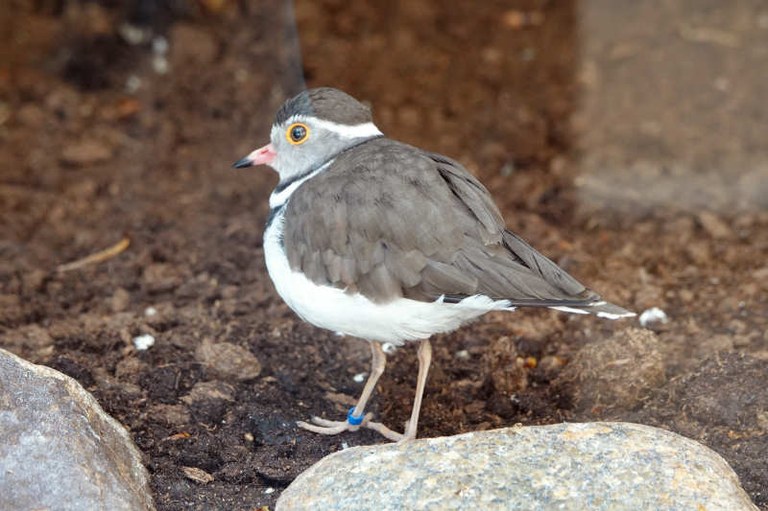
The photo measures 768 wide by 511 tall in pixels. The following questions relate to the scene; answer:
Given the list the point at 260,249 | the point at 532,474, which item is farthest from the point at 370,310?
the point at 260,249

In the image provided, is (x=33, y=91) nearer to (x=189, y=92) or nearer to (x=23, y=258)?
(x=189, y=92)

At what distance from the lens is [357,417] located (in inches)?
182

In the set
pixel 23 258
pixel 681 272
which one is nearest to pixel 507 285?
pixel 681 272

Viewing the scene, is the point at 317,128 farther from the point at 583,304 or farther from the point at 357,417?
the point at 583,304

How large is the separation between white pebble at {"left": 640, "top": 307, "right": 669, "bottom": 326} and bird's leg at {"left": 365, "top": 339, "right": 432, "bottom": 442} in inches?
49.4

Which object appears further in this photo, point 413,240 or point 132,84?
point 132,84

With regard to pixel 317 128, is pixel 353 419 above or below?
below

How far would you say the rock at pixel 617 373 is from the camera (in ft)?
15.2

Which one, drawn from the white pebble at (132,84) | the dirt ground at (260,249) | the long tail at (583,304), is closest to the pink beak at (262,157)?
the dirt ground at (260,249)

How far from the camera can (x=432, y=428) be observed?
15.4 feet

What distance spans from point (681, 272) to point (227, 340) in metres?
2.42

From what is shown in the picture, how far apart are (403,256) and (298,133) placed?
40.5 inches

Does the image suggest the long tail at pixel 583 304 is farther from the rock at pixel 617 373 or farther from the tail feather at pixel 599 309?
the rock at pixel 617 373

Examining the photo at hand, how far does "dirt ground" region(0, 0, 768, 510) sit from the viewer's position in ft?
15.1
